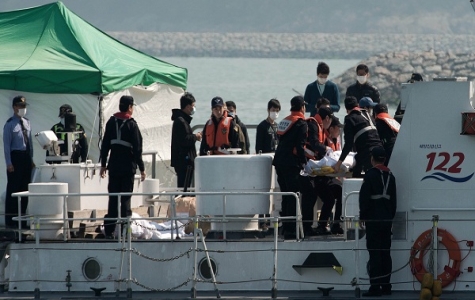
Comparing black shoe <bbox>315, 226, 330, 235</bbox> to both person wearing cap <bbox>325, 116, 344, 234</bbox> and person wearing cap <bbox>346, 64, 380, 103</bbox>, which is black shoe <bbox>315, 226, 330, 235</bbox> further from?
person wearing cap <bbox>346, 64, 380, 103</bbox>

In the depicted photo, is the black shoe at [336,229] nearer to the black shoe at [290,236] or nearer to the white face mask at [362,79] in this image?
the black shoe at [290,236]

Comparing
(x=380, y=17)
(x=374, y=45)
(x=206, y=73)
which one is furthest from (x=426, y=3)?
(x=206, y=73)

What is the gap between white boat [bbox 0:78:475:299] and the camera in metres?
12.6

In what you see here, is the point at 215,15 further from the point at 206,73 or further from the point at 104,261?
the point at 104,261

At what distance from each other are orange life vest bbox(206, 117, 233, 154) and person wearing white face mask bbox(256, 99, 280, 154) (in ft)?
4.26

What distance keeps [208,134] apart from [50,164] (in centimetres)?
200

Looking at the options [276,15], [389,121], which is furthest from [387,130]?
[276,15]

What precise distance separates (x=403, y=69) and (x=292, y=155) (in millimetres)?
65282

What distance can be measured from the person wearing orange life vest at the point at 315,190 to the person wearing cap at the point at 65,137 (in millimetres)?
3188

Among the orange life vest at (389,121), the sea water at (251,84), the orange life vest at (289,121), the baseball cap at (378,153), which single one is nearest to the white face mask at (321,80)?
the orange life vest at (389,121)

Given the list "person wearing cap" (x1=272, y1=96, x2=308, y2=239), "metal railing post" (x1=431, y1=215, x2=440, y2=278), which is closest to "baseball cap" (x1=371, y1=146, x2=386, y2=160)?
"metal railing post" (x1=431, y1=215, x2=440, y2=278)

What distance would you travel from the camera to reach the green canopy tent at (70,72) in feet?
56.2

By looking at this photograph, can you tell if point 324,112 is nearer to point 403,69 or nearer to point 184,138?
point 184,138

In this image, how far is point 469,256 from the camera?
500 inches
